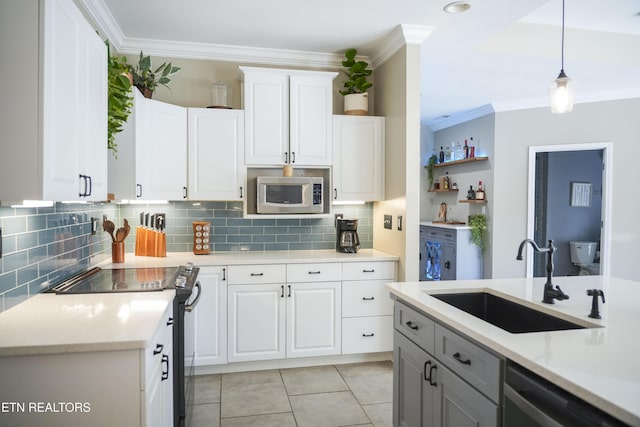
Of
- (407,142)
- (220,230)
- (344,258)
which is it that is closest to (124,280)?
(220,230)

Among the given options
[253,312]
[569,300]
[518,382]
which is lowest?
[253,312]

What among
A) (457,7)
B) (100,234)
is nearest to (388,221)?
(457,7)

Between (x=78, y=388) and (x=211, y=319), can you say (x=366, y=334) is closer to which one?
(x=211, y=319)

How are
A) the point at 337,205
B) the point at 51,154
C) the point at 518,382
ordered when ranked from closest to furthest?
1. the point at 518,382
2. the point at 51,154
3. the point at 337,205

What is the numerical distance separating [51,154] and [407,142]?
2.49 meters

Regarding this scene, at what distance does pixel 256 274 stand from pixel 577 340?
2.35 metres

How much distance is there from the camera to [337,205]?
4.02 meters

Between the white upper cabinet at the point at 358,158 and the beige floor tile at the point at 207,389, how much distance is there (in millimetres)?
1759

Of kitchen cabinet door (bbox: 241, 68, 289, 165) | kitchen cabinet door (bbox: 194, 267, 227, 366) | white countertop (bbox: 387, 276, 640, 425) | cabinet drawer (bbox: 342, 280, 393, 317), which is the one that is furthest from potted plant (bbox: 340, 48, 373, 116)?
white countertop (bbox: 387, 276, 640, 425)

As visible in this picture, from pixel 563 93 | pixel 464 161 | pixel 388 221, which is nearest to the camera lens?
pixel 563 93

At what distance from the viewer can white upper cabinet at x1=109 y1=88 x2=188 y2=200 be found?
303 cm

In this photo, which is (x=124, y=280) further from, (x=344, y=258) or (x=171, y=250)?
(x=344, y=258)

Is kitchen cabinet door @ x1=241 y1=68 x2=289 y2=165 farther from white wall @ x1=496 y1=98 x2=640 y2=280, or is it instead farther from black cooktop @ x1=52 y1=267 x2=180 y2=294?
white wall @ x1=496 y1=98 x2=640 y2=280

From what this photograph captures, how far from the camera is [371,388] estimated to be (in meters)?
3.11
